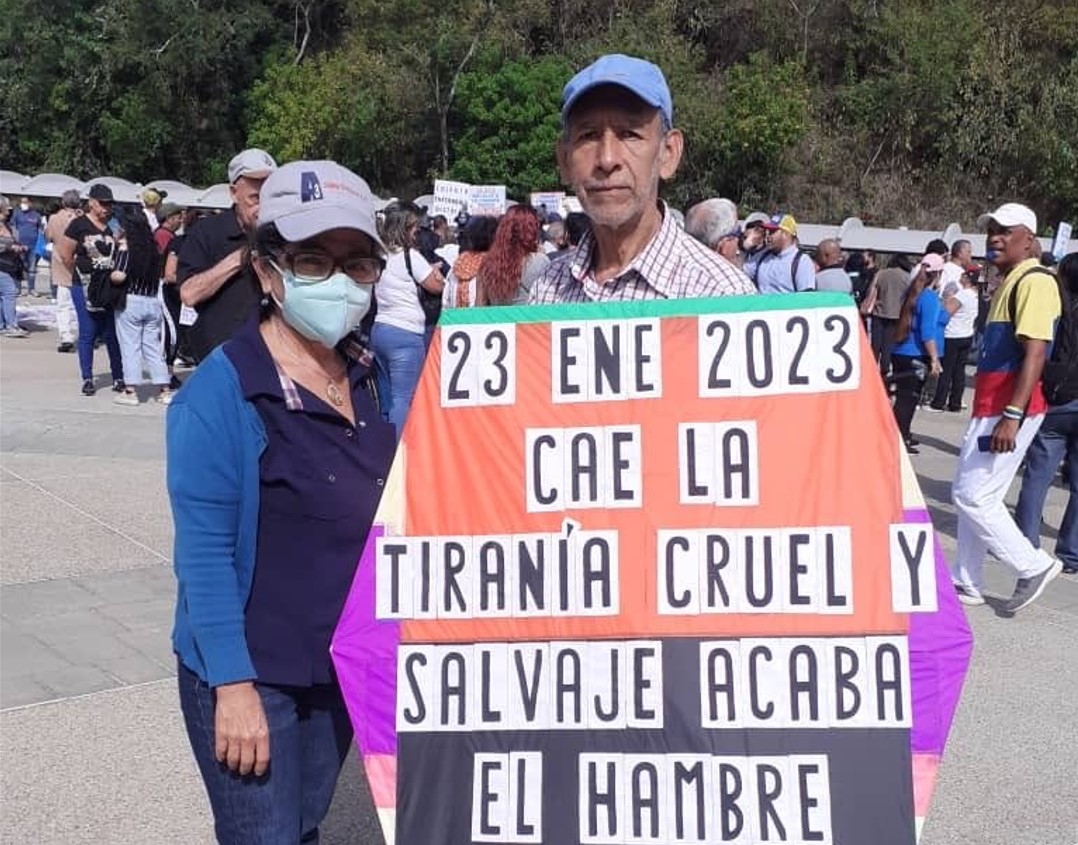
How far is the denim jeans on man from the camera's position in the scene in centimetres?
1150

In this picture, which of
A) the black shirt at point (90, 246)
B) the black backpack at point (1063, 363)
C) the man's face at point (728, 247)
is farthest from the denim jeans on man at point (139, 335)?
the black backpack at point (1063, 363)

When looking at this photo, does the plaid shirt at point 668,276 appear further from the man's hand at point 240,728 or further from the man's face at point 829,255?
the man's face at point 829,255

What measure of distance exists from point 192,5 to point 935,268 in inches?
1541

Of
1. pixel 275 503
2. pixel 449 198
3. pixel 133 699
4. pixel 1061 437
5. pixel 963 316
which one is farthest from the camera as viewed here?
pixel 449 198

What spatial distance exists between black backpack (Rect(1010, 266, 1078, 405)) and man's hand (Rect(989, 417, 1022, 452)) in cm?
67

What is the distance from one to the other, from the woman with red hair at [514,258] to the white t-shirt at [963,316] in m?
8.06

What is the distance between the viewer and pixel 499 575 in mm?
2445

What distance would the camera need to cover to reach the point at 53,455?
918cm

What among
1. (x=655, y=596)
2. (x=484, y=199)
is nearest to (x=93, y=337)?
(x=484, y=199)

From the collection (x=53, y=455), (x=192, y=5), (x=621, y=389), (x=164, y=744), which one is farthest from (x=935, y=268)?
(x=192, y=5)

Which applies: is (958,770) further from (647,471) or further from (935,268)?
(935,268)

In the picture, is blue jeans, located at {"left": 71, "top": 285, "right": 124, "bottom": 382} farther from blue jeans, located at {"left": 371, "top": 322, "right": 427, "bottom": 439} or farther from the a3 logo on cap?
the a3 logo on cap

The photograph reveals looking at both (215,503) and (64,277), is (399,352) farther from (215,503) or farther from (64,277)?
(64,277)

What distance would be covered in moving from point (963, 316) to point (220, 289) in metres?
10.6
